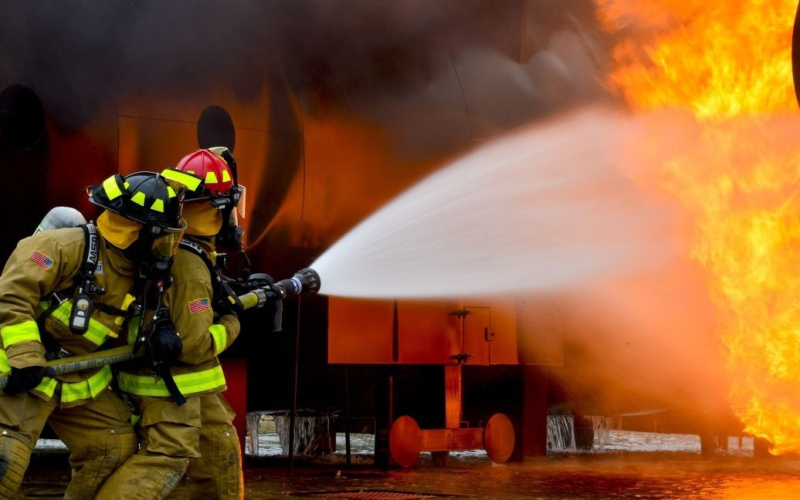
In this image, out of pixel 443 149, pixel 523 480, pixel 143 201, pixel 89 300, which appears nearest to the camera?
pixel 89 300

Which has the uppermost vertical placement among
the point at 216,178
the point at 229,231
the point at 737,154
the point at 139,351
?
the point at 737,154

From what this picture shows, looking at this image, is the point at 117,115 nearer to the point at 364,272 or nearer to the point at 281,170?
the point at 281,170

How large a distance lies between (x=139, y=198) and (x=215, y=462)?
50.1 inches

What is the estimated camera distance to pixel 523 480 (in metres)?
8.07

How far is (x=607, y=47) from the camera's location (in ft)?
31.2

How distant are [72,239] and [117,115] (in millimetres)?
2702

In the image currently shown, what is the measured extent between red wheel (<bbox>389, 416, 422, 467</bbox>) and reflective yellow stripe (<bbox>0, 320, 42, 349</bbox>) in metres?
4.28

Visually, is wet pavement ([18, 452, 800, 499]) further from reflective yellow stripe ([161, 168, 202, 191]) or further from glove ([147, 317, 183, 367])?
reflective yellow stripe ([161, 168, 202, 191])

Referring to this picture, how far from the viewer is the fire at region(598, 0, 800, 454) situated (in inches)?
359

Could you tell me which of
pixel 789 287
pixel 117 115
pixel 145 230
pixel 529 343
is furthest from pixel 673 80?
pixel 145 230

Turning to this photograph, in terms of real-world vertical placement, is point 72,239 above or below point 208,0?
below

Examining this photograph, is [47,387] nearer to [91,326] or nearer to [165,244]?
[91,326]

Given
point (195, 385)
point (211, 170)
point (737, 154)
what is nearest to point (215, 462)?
point (195, 385)

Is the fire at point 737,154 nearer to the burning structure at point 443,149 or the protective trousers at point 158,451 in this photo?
the burning structure at point 443,149
